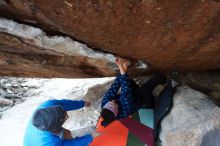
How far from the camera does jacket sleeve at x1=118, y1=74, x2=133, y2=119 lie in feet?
12.9

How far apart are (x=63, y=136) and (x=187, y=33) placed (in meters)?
1.95

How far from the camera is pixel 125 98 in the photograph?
4047mm

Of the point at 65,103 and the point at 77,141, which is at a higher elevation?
the point at 65,103

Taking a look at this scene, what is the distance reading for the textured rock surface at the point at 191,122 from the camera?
3.46 metres

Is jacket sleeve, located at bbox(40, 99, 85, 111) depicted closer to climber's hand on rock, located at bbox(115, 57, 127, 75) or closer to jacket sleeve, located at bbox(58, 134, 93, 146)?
jacket sleeve, located at bbox(58, 134, 93, 146)

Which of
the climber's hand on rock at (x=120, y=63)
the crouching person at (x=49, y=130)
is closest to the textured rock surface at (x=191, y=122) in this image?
the climber's hand on rock at (x=120, y=63)

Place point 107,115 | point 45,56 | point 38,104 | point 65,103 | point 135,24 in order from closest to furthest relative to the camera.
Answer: point 135,24 → point 107,115 → point 45,56 → point 65,103 → point 38,104

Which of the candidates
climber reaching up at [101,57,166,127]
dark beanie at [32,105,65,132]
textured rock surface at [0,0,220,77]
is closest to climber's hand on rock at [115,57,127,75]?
climber reaching up at [101,57,166,127]

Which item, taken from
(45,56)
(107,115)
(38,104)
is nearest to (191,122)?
(107,115)

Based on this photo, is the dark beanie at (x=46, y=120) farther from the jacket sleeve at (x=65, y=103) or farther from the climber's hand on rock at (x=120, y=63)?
the climber's hand on rock at (x=120, y=63)

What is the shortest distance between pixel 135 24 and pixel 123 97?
5.31 feet

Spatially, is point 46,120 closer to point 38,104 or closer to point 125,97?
point 125,97

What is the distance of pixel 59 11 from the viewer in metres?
2.46

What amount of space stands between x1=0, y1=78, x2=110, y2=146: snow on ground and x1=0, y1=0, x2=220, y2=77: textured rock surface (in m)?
2.71
